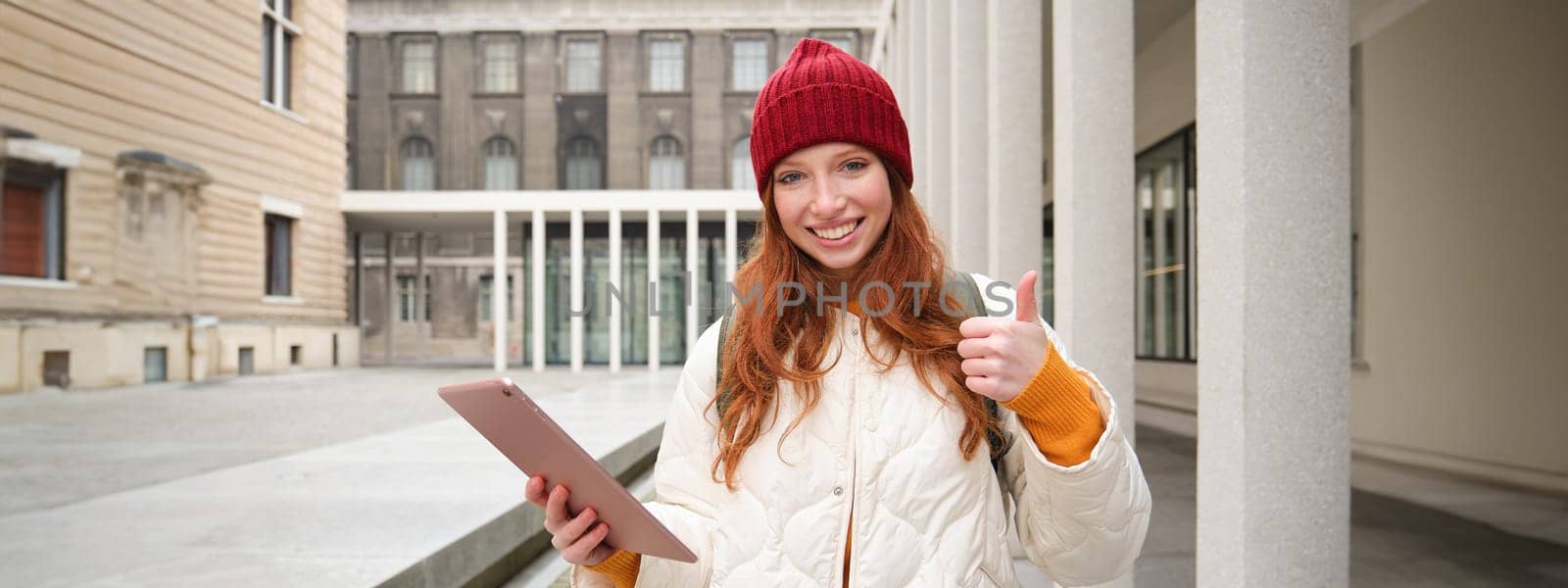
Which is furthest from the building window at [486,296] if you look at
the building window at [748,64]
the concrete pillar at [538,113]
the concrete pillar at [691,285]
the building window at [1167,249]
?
the building window at [1167,249]

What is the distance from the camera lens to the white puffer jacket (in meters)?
1.52

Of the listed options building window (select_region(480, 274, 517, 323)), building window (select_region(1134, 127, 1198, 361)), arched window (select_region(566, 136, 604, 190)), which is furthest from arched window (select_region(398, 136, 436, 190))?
building window (select_region(1134, 127, 1198, 361))

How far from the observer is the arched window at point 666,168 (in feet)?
114

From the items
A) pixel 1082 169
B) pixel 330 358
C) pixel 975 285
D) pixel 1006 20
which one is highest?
pixel 1006 20

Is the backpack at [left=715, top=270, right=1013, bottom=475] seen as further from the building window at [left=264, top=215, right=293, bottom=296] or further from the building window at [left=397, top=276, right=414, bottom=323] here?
the building window at [left=397, top=276, right=414, bottom=323]

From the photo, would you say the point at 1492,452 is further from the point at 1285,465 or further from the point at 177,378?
the point at 177,378

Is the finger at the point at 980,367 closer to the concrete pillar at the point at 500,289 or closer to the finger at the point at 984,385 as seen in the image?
the finger at the point at 984,385

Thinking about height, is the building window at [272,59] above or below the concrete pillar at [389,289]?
above

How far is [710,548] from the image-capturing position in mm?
1720

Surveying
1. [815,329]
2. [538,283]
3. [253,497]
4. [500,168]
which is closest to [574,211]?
[538,283]

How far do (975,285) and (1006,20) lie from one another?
4.25 m

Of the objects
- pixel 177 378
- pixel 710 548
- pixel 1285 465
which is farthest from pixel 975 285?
pixel 177 378

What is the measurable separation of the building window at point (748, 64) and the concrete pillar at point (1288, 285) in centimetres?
3231

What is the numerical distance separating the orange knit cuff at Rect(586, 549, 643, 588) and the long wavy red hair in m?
0.22
